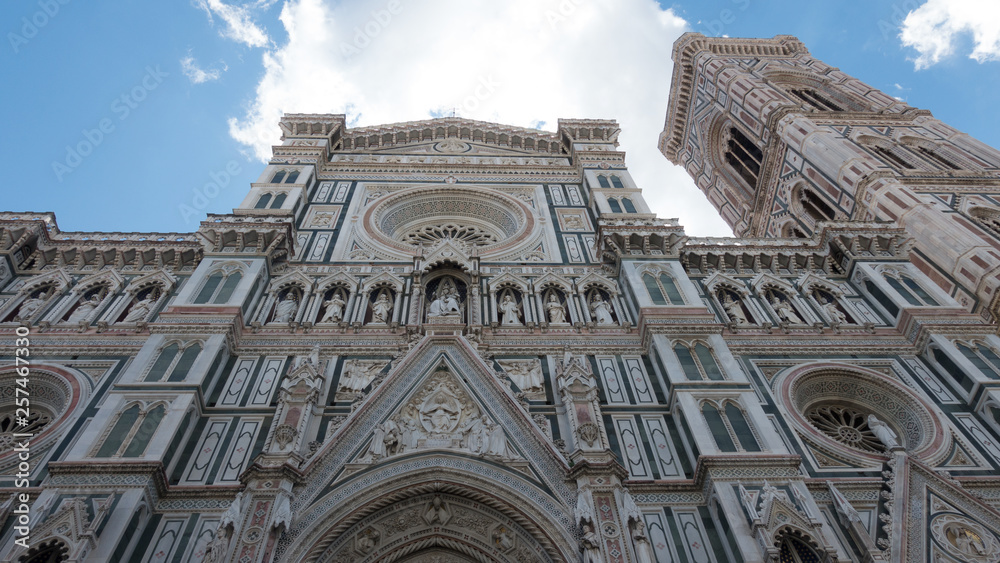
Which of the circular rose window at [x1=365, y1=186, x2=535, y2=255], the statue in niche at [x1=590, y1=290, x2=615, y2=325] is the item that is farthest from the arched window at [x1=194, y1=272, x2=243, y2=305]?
the statue in niche at [x1=590, y1=290, x2=615, y2=325]

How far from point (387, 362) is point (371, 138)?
11.0 meters

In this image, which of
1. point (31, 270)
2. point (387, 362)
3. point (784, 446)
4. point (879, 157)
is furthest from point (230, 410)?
point (879, 157)

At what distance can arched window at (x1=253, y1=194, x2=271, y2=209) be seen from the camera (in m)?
16.4

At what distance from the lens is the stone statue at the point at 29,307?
499 inches

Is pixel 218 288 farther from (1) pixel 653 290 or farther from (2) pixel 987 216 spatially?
(2) pixel 987 216

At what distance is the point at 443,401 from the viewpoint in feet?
36.2

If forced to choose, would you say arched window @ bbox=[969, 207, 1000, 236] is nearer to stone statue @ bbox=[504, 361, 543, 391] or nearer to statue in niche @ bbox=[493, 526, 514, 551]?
stone statue @ bbox=[504, 361, 543, 391]

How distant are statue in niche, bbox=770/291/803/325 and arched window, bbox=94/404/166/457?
35.0 feet

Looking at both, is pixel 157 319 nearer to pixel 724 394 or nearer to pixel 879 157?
pixel 724 394

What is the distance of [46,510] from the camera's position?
8406 millimetres

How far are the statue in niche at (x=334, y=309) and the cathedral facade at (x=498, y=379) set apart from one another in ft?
0.25

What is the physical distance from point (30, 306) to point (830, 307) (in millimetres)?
14720

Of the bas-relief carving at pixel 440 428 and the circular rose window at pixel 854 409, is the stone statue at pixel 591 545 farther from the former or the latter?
the circular rose window at pixel 854 409

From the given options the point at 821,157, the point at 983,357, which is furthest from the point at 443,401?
the point at 821,157
